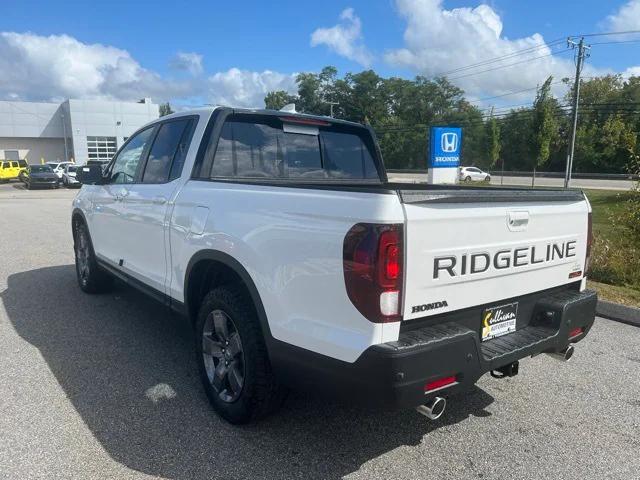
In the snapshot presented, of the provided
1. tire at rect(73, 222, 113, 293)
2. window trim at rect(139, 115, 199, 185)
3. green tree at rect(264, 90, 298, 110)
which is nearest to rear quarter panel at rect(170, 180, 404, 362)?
window trim at rect(139, 115, 199, 185)

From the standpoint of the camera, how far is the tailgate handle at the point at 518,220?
2.73 meters

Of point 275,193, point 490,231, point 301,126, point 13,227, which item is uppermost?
point 301,126

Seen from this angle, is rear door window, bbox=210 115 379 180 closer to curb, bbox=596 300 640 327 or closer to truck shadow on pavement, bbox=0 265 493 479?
truck shadow on pavement, bbox=0 265 493 479

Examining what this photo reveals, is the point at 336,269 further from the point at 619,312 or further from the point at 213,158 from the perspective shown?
the point at 619,312

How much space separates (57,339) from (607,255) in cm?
708

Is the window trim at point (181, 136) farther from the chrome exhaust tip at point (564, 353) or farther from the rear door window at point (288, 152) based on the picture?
the chrome exhaust tip at point (564, 353)

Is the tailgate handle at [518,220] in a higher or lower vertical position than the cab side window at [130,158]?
lower

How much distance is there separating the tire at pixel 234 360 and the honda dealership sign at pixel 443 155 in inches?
431

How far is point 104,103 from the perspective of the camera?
59.6m

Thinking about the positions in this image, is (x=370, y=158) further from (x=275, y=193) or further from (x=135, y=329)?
(x=135, y=329)

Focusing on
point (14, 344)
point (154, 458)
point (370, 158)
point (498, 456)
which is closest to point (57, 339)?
point (14, 344)

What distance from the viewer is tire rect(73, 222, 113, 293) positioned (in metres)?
5.84

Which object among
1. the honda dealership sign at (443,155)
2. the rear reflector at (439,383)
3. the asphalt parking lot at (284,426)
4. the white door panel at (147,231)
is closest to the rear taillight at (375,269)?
the rear reflector at (439,383)

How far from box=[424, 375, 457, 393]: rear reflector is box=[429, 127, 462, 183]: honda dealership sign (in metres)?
11.4
